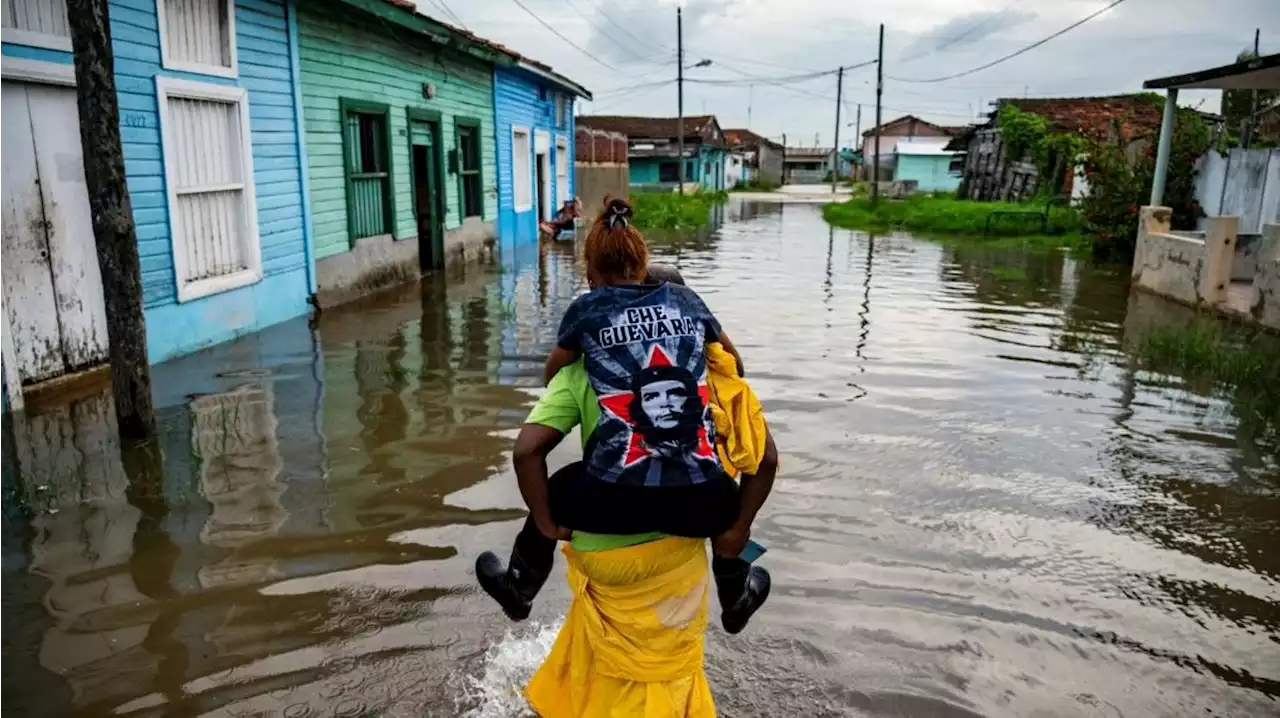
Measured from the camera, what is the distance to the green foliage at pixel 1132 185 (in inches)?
628

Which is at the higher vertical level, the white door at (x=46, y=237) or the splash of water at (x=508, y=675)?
the white door at (x=46, y=237)

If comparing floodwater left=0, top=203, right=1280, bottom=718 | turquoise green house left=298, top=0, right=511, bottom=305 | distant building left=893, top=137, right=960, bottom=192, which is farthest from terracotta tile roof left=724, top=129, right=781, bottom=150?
floodwater left=0, top=203, right=1280, bottom=718

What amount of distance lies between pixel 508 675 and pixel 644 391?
1.77 metres

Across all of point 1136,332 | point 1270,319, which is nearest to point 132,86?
point 1136,332

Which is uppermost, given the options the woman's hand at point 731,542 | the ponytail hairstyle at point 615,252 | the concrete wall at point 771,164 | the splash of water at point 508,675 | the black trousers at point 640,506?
the concrete wall at point 771,164

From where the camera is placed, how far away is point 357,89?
1213 centimetres

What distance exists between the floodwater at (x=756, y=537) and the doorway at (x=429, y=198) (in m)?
6.44

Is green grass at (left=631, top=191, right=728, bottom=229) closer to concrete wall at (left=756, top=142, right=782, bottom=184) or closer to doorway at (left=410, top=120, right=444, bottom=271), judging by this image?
doorway at (left=410, top=120, right=444, bottom=271)

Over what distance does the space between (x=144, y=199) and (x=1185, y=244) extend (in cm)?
1268

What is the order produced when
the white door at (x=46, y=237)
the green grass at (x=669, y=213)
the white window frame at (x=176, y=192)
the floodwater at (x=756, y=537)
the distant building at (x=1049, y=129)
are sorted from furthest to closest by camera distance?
the distant building at (x=1049, y=129), the green grass at (x=669, y=213), the white window frame at (x=176, y=192), the white door at (x=46, y=237), the floodwater at (x=756, y=537)

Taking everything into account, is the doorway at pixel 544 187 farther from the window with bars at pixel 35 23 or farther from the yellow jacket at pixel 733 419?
the yellow jacket at pixel 733 419

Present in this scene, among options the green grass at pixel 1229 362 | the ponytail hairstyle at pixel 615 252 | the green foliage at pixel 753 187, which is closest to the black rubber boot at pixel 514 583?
the ponytail hairstyle at pixel 615 252

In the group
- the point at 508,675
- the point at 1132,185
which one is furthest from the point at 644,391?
the point at 1132,185

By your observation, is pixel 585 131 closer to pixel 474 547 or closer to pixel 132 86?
pixel 132 86
